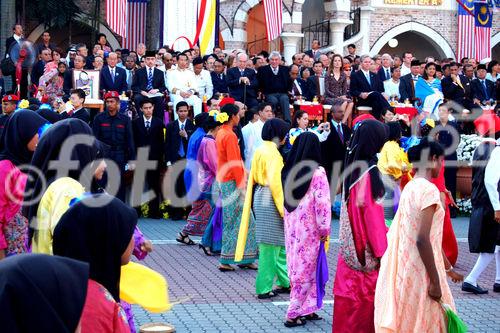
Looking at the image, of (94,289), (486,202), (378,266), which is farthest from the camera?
(486,202)

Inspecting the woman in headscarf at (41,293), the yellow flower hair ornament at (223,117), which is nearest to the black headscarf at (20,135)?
the woman in headscarf at (41,293)

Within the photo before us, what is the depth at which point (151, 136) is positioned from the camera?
639 inches

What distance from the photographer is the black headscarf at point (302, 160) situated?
28.2ft

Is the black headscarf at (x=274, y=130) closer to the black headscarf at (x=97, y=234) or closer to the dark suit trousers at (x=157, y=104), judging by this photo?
the black headscarf at (x=97, y=234)

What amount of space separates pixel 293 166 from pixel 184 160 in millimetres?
7661

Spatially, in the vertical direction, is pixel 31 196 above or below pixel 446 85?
below

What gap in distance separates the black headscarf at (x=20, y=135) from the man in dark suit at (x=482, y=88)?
14513 mm

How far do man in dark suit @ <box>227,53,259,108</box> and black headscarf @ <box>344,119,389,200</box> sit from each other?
10938 mm

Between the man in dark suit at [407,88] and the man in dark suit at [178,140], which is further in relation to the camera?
the man in dark suit at [407,88]

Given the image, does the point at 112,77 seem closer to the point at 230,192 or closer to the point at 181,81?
the point at 181,81

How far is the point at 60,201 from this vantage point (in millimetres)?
5281

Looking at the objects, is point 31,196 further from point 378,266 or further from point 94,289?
point 378,266

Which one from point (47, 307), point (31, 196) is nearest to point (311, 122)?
point (31, 196)

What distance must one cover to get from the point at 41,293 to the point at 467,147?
1495 cm
